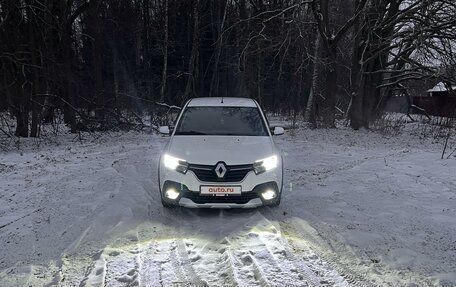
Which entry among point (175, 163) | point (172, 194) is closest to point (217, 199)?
point (172, 194)

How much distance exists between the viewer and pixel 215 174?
214 inches

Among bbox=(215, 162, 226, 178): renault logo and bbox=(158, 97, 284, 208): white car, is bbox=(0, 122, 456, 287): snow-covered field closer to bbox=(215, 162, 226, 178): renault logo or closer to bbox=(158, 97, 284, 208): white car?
bbox=(158, 97, 284, 208): white car

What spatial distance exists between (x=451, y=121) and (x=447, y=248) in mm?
17676

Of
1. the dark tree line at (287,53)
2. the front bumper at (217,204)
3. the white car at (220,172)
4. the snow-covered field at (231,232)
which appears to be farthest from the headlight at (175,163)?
the dark tree line at (287,53)

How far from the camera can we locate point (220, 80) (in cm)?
4106

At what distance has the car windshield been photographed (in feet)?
21.5

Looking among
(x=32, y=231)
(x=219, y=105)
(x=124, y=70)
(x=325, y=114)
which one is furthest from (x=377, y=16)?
(x=124, y=70)

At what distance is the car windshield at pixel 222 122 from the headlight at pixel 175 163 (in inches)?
34.9

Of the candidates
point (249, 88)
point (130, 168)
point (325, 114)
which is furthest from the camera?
point (249, 88)

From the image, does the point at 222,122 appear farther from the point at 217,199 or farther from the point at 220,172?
the point at 217,199

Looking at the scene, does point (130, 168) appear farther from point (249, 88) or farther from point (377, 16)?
point (249, 88)

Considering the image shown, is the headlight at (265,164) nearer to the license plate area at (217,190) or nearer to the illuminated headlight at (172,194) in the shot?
the license plate area at (217,190)

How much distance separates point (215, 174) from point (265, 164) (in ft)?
2.68

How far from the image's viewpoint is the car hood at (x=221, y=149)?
18.1ft
